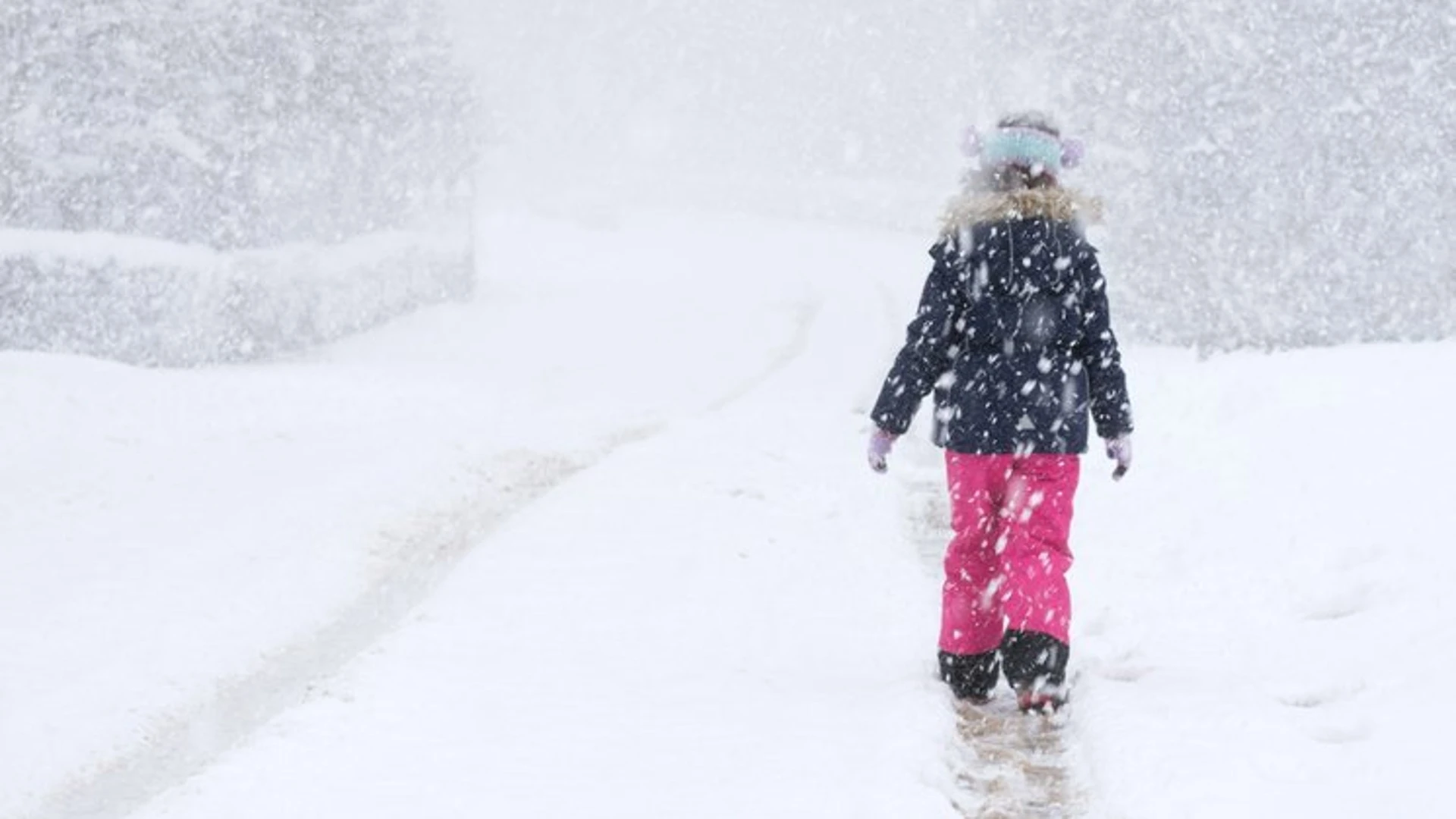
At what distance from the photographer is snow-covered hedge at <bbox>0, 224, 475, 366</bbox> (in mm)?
17031

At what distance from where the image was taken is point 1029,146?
6.33 meters

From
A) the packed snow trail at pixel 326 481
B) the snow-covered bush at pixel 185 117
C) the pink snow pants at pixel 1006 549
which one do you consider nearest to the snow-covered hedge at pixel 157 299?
the snow-covered bush at pixel 185 117

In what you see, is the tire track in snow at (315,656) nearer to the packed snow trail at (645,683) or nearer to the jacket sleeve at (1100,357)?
the packed snow trail at (645,683)

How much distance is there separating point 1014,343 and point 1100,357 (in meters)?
0.37

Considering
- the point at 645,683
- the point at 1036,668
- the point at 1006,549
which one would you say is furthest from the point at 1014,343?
the point at 645,683

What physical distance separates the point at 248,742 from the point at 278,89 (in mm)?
15585

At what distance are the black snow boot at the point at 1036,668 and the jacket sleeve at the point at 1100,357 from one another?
849mm

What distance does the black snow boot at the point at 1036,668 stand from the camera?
20.6 ft

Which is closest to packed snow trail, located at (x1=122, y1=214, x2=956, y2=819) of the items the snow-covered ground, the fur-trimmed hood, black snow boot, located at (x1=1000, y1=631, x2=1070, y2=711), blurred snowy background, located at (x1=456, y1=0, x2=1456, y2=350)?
the snow-covered ground

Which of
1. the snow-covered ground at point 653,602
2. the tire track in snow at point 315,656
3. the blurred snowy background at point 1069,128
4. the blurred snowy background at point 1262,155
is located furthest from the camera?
the blurred snowy background at point 1069,128

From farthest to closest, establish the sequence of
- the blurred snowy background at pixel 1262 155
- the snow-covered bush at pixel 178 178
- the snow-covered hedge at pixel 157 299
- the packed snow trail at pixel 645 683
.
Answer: the snow-covered bush at pixel 178 178, the snow-covered hedge at pixel 157 299, the blurred snowy background at pixel 1262 155, the packed snow trail at pixel 645 683

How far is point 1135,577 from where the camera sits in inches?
342

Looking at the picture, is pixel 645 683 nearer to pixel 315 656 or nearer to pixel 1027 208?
pixel 315 656

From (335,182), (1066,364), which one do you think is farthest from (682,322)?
(1066,364)
